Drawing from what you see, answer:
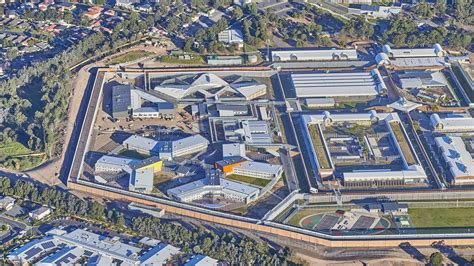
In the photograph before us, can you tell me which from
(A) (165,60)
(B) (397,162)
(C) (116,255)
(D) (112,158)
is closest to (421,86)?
(B) (397,162)

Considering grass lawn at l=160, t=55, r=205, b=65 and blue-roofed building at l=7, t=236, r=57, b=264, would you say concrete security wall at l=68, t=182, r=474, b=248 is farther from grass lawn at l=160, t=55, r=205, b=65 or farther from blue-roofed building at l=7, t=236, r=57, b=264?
grass lawn at l=160, t=55, r=205, b=65

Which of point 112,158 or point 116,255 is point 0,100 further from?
point 116,255

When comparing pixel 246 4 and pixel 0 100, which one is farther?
pixel 246 4

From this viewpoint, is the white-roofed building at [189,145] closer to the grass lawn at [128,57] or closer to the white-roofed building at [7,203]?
the white-roofed building at [7,203]

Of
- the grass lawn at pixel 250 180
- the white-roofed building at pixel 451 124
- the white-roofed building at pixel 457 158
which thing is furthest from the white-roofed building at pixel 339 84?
the grass lawn at pixel 250 180

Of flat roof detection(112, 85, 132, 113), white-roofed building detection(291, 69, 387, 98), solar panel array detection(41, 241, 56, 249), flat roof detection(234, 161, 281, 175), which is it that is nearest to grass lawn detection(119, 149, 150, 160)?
flat roof detection(112, 85, 132, 113)

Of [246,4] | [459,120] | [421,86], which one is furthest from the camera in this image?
[246,4]

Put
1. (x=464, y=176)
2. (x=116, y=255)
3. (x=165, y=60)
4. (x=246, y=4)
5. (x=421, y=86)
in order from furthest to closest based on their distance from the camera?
(x=246, y=4) → (x=165, y=60) → (x=421, y=86) → (x=464, y=176) → (x=116, y=255)
